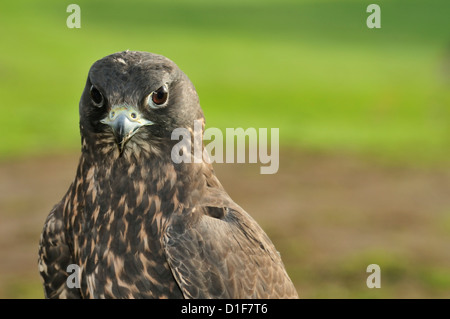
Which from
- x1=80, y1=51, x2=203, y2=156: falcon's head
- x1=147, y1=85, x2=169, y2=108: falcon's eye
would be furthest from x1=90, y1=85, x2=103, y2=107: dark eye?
x1=147, y1=85, x2=169, y2=108: falcon's eye

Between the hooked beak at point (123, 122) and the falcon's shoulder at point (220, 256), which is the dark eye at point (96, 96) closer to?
the hooked beak at point (123, 122)

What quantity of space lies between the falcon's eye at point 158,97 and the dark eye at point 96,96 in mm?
254

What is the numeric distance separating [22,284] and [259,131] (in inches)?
425

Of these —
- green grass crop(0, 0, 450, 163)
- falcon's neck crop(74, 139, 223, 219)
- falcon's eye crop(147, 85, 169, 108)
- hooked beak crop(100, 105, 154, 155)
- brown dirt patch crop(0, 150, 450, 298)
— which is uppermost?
green grass crop(0, 0, 450, 163)

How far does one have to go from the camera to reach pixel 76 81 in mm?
27766

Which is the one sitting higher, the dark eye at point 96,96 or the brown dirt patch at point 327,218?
the dark eye at point 96,96

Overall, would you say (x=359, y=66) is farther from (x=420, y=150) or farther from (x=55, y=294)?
(x=55, y=294)

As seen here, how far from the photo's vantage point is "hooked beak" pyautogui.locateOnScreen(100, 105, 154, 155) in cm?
374

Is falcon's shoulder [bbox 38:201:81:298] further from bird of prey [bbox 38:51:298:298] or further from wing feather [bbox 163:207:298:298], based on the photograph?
wing feather [bbox 163:207:298:298]

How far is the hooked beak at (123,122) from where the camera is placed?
147 inches

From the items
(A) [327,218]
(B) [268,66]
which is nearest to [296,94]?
(B) [268,66]

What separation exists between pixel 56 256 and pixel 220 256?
101 centimetres

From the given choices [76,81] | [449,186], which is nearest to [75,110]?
[76,81]

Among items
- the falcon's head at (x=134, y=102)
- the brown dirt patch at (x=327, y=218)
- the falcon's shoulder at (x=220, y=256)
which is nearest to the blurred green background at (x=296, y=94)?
the brown dirt patch at (x=327, y=218)
